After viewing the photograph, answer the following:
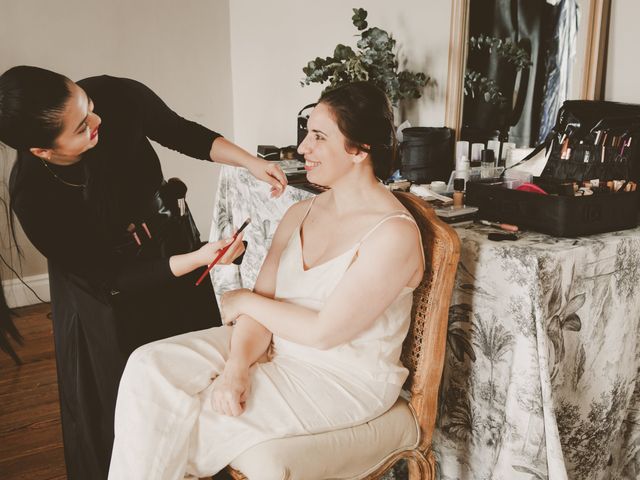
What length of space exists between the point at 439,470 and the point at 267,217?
1.01m

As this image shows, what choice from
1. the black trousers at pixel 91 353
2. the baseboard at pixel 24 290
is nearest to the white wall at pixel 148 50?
the baseboard at pixel 24 290

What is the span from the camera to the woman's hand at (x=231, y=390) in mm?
1068

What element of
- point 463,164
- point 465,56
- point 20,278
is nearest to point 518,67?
point 465,56

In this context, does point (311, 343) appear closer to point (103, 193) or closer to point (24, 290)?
point (103, 193)

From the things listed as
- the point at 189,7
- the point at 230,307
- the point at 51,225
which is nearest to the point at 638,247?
the point at 230,307

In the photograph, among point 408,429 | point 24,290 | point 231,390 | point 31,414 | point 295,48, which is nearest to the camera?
point 231,390

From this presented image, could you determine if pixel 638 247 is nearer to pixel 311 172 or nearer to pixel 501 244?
pixel 501 244

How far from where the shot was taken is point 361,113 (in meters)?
1.19

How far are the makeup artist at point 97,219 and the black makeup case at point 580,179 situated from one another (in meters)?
0.57

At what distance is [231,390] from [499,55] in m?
1.39

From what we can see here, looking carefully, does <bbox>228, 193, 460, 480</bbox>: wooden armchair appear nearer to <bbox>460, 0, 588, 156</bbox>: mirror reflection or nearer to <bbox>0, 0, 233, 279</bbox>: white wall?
<bbox>460, 0, 588, 156</bbox>: mirror reflection

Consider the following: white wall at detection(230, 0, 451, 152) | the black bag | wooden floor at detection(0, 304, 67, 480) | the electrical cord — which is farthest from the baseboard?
the black bag

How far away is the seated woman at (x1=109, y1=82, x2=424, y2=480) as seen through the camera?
3.49ft

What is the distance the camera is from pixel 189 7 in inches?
132
